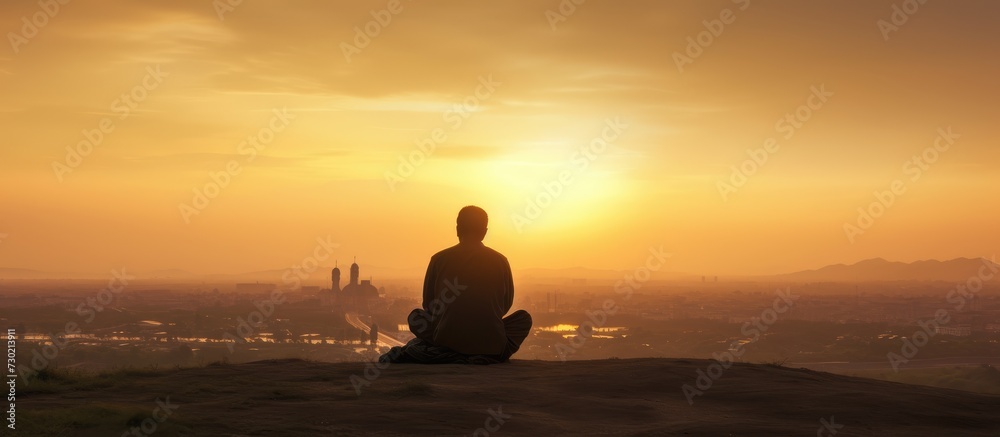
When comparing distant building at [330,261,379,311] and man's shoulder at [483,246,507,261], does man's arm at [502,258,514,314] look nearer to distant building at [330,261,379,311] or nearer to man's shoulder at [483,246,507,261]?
man's shoulder at [483,246,507,261]

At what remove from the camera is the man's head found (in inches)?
444

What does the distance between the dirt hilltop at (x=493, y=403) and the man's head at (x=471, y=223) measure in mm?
1983

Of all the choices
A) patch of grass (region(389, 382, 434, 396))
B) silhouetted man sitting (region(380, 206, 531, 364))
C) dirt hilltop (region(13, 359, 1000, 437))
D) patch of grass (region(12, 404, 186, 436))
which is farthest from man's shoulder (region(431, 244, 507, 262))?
patch of grass (region(12, 404, 186, 436))

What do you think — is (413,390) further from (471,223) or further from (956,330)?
(956,330)

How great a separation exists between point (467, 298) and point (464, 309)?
148mm

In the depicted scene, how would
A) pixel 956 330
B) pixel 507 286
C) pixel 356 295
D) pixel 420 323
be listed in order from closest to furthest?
pixel 420 323 → pixel 507 286 → pixel 956 330 → pixel 356 295

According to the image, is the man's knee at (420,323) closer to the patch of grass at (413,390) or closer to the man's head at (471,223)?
the man's head at (471,223)

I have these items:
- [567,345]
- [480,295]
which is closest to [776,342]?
[567,345]

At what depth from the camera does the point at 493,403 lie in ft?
25.1

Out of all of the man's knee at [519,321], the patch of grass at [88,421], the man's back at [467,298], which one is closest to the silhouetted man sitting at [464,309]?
Answer: the man's back at [467,298]

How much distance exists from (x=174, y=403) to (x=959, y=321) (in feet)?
330

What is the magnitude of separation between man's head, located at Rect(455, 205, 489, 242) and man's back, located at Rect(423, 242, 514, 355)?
136 millimetres

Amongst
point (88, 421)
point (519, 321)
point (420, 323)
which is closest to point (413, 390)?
point (88, 421)

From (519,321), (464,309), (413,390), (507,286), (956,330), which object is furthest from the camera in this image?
(956,330)
